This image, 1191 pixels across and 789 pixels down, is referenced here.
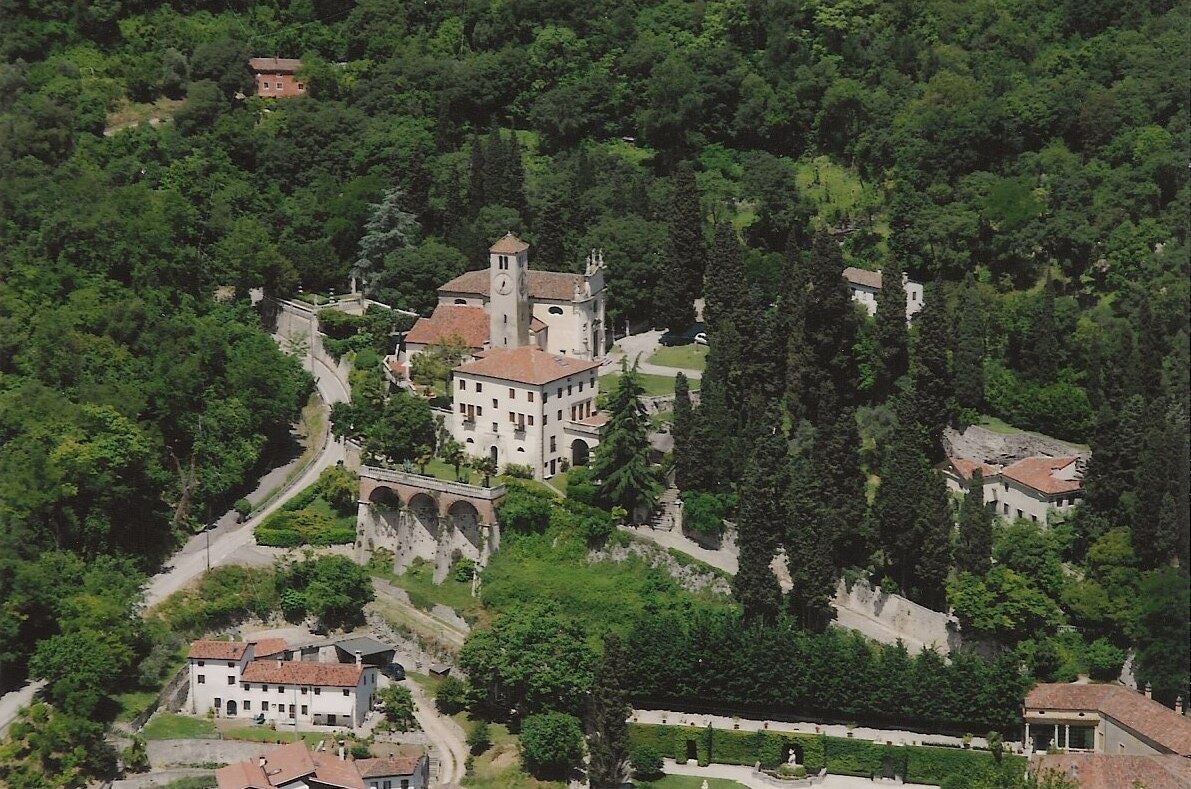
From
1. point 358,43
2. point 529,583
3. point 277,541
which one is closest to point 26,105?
point 358,43

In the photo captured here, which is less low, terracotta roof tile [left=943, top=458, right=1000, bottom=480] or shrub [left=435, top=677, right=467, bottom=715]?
terracotta roof tile [left=943, top=458, right=1000, bottom=480]

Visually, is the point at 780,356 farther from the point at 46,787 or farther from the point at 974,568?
the point at 46,787

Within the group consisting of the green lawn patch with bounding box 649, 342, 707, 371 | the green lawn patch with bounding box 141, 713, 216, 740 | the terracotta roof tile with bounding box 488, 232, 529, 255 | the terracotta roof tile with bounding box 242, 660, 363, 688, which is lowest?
the green lawn patch with bounding box 141, 713, 216, 740

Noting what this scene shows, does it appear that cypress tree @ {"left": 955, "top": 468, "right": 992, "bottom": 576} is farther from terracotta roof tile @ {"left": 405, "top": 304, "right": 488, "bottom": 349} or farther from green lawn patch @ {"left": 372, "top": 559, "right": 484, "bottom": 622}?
terracotta roof tile @ {"left": 405, "top": 304, "right": 488, "bottom": 349}

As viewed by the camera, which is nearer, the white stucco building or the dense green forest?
the dense green forest

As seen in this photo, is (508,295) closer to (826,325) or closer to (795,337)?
(795,337)

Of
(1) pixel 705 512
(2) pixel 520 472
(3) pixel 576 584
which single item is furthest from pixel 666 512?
(2) pixel 520 472

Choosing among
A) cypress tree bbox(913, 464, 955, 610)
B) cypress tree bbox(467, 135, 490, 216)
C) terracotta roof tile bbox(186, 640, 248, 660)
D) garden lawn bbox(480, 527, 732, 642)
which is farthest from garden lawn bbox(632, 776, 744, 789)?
cypress tree bbox(467, 135, 490, 216)
